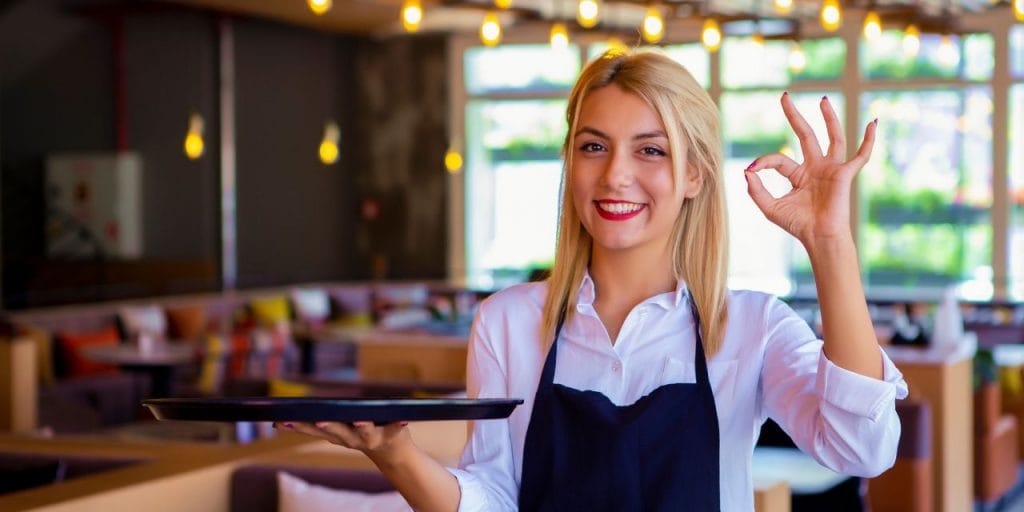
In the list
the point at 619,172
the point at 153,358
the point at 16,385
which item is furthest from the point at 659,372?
the point at 153,358

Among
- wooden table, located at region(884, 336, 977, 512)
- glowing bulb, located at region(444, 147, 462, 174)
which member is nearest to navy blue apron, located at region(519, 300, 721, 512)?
wooden table, located at region(884, 336, 977, 512)

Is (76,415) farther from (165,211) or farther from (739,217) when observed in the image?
(739,217)

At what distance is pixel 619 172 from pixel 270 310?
1039 cm

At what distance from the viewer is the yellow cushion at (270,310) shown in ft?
38.6

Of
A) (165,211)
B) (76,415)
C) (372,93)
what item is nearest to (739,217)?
(372,93)

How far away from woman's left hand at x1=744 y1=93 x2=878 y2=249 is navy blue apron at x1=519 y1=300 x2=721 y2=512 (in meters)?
0.25

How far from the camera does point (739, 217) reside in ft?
45.2

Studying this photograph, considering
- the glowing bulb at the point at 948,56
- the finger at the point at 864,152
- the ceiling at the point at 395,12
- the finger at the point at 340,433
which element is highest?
the ceiling at the point at 395,12

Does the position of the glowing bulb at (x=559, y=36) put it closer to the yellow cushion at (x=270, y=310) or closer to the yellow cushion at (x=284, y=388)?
the yellow cushion at (x=284, y=388)

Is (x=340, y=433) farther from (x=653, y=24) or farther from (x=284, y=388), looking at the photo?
(x=653, y=24)

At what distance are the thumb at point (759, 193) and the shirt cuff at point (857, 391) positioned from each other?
0.60ft

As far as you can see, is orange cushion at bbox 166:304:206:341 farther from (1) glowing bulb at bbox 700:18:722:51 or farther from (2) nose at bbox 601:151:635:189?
(2) nose at bbox 601:151:635:189

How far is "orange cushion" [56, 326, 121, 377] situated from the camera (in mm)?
9555

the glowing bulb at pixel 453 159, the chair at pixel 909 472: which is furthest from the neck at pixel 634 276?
the glowing bulb at pixel 453 159
